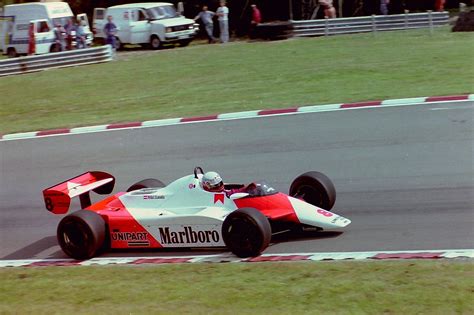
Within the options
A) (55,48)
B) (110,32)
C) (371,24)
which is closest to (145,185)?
(371,24)

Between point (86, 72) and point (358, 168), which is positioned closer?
point (358, 168)

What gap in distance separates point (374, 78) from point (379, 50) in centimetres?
539

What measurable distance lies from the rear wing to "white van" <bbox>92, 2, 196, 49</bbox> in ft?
72.4

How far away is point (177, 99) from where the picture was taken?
62.6ft

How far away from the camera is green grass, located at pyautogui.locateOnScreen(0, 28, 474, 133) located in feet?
56.8

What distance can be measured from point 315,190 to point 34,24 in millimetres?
23466

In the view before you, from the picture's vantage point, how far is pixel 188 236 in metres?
8.69

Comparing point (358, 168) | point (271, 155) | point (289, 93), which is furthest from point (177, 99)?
point (358, 168)

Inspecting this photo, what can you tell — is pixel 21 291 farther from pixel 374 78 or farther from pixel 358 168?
pixel 374 78

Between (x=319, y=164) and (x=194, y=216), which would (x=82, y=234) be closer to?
(x=194, y=216)

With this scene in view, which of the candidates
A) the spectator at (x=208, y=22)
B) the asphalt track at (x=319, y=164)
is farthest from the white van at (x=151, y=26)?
the asphalt track at (x=319, y=164)

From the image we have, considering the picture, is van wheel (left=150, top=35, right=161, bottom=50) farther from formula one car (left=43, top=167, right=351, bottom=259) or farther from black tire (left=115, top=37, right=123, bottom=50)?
formula one car (left=43, top=167, right=351, bottom=259)

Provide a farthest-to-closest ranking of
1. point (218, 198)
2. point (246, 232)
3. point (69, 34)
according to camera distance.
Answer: point (69, 34), point (218, 198), point (246, 232)

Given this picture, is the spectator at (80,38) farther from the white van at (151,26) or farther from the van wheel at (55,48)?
the white van at (151,26)
